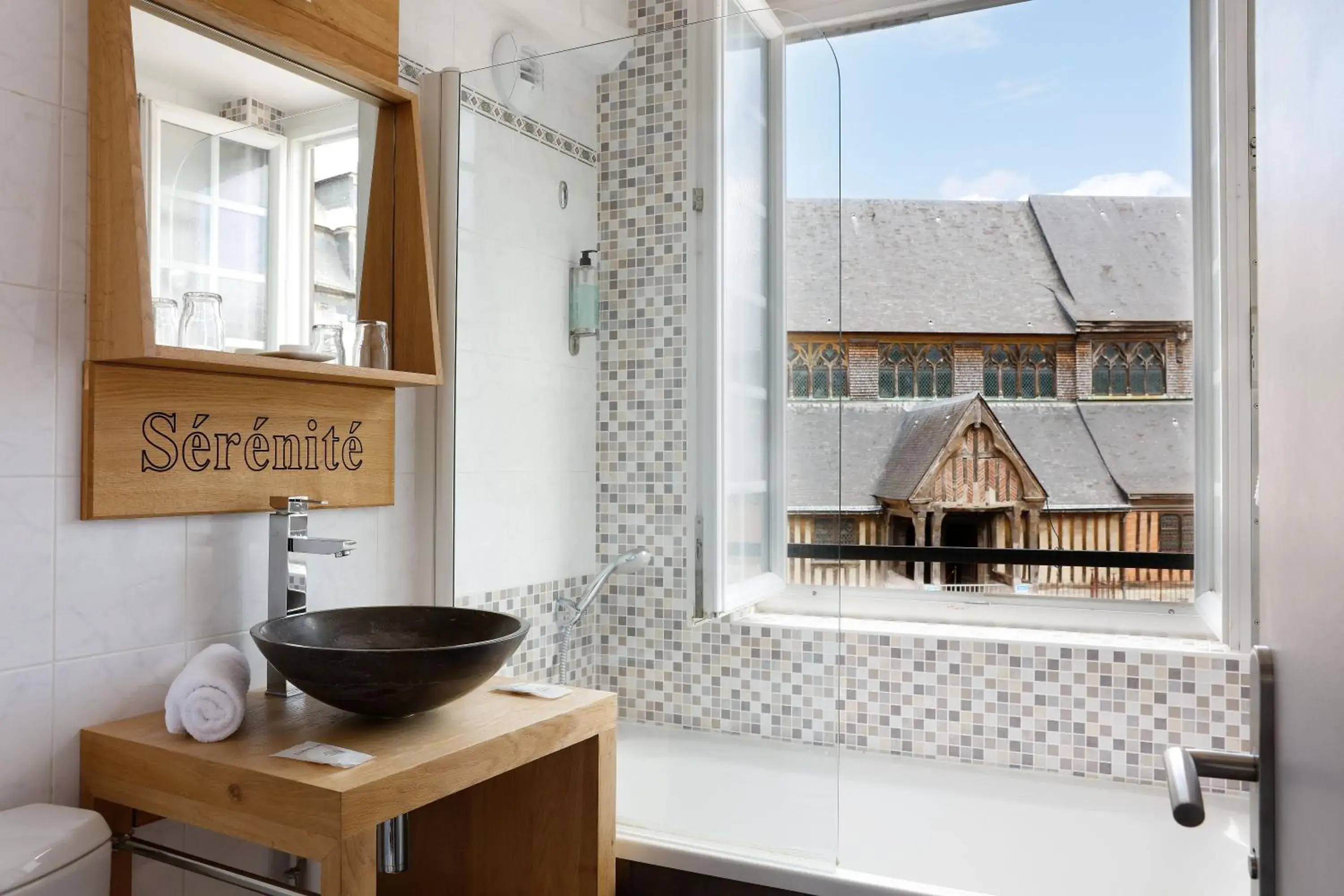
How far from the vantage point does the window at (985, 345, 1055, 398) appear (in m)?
2.69

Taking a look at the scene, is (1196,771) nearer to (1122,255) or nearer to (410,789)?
(410,789)

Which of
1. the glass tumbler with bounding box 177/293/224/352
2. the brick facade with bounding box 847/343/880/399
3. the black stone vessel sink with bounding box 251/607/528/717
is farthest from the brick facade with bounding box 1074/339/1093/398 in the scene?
the glass tumbler with bounding box 177/293/224/352

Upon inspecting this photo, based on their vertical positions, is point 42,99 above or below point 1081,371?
above

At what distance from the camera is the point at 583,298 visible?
205 centimetres

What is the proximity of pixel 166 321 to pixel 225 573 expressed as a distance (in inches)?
18.7

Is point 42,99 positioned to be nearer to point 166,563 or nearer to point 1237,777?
point 166,563

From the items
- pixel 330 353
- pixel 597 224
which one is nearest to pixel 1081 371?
pixel 597 224

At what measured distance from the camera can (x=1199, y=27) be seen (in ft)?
8.11

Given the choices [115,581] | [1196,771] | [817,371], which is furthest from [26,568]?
[1196,771]

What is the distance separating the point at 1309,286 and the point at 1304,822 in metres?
0.32

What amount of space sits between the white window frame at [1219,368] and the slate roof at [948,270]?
15.4 inches

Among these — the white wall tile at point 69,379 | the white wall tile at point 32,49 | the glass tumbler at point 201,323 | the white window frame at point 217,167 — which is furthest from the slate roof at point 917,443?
the white wall tile at point 32,49

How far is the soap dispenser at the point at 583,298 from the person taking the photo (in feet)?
6.70

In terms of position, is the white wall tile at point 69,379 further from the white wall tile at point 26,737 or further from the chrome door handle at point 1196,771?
the chrome door handle at point 1196,771
